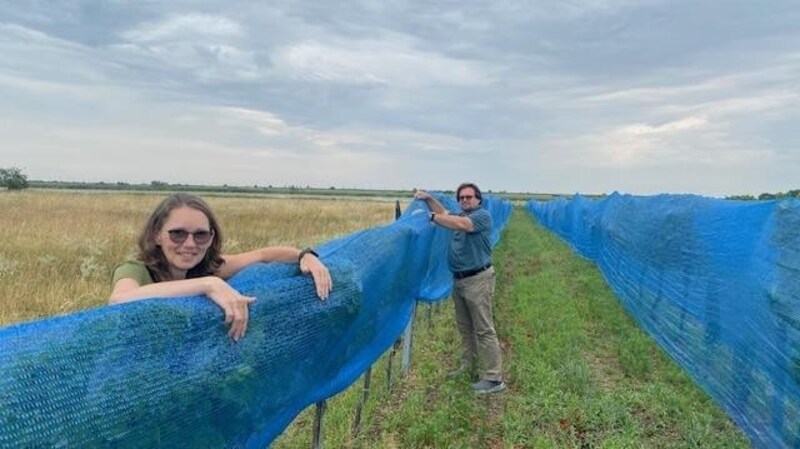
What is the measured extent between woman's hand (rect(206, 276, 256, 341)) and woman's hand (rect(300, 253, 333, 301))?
22.0 inches

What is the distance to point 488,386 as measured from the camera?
19.6 ft

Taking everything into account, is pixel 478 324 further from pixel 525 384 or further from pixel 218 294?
pixel 218 294

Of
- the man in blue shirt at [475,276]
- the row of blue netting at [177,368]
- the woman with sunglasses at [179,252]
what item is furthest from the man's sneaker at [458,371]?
the woman with sunglasses at [179,252]

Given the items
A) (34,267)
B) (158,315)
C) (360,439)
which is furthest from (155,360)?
(34,267)

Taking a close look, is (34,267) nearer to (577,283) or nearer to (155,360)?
(577,283)

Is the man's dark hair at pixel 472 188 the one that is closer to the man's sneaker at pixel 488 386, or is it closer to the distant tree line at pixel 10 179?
the man's sneaker at pixel 488 386

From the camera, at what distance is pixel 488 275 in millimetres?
6398

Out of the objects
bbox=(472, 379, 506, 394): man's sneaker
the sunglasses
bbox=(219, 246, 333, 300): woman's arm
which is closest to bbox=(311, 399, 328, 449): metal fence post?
bbox=(219, 246, 333, 300): woman's arm

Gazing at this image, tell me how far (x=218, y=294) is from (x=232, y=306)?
53 millimetres

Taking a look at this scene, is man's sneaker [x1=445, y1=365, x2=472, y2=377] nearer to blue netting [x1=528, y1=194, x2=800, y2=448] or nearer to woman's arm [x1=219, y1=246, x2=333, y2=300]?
blue netting [x1=528, y1=194, x2=800, y2=448]

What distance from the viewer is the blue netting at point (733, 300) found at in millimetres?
4113

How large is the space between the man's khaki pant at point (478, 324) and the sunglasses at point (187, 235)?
13.1 feet

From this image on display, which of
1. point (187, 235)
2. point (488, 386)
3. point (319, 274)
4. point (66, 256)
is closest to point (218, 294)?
point (319, 274)

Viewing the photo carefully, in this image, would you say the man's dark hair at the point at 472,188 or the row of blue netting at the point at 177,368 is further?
the man's dark hair at the point at 472,188
